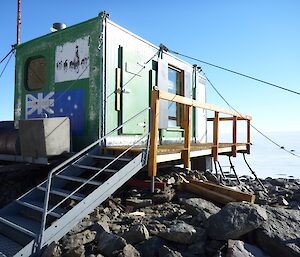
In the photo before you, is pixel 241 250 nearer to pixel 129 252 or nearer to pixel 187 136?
pixel 129 252

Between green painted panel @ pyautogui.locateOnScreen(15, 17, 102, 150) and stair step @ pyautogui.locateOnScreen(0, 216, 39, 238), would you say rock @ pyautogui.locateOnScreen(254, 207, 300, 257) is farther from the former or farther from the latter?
green painted panel @ pyautogui.locateOnScreen(15, 17, 102, 150)

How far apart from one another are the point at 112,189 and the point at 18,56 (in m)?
5.83

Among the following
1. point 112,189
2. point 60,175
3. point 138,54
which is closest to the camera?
point 112,189

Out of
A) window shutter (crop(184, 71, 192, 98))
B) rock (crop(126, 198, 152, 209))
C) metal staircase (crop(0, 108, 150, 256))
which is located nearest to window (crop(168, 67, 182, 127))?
window shutter (crop(184, 71, 192, 98))

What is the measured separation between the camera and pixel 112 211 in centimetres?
537

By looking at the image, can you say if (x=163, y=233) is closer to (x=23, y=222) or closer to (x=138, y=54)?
(x=23, y=222)

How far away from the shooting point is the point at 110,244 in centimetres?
386

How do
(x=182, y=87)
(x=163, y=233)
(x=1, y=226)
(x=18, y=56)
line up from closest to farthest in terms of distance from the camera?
(x=163, y=233), (x=1, y=226), (x=18, y=56), (x=182, y=87)

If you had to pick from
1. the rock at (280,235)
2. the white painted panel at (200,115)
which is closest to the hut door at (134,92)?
the white painted panel at (200,115)

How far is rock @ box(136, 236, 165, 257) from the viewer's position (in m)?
3.88

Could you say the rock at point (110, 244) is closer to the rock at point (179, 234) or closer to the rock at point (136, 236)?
the rock at point (136, 236)

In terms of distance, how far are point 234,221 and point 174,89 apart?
20.6 ft

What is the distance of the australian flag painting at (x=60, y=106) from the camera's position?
7.07m

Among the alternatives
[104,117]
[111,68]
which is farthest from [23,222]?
[111,68]
